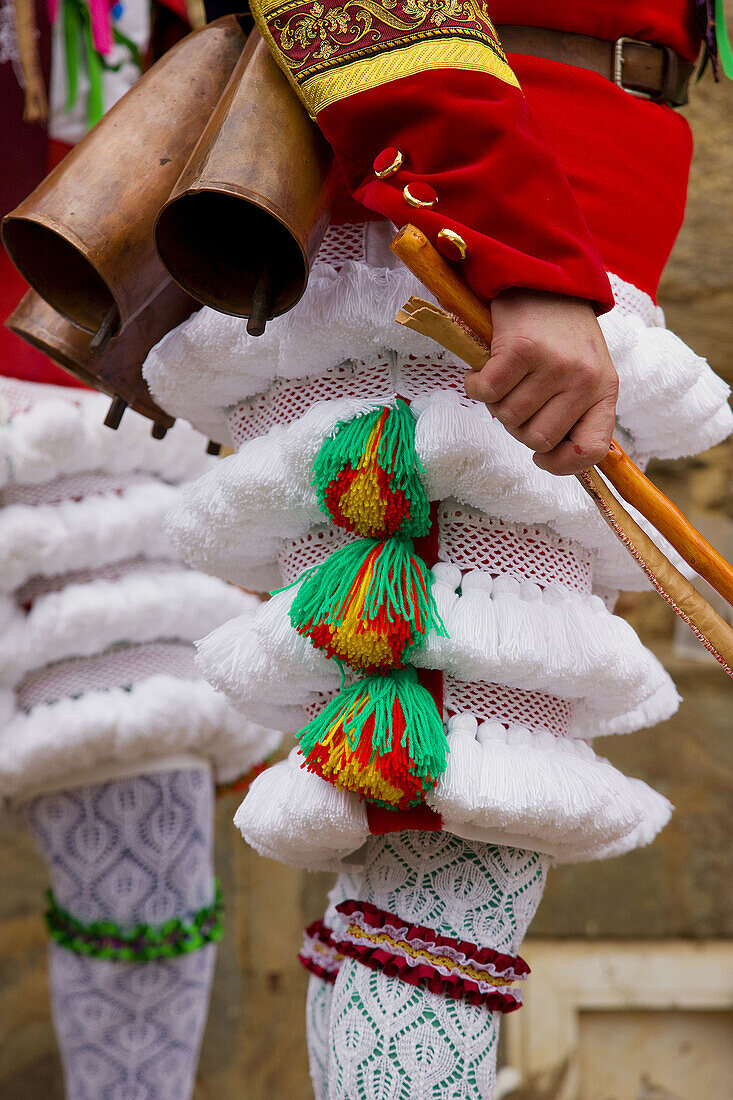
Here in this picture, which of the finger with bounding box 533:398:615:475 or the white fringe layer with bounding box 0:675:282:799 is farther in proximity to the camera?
the white fringe layer with bounding box 0:675:282:799

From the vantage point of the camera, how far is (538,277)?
0.60 meters

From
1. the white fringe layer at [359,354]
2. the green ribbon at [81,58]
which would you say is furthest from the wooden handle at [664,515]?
the green ribbon at [81,58]

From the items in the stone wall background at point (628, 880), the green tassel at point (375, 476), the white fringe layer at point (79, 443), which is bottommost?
the stone wall background at point (628, 880)

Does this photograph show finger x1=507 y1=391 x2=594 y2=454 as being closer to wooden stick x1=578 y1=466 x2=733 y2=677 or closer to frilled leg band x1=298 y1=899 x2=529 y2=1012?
wooden stick x1=578 y1=466 x2=733 y2=677

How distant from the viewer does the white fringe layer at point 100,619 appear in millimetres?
1105

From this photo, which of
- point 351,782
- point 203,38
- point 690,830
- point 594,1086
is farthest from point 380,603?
point 594,1086

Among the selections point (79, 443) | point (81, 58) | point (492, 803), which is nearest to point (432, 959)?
point (492, 803)

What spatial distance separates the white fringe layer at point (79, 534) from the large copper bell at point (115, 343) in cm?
21

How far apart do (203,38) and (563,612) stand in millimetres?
523

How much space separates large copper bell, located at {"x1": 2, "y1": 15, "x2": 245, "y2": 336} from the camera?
2.40 ft

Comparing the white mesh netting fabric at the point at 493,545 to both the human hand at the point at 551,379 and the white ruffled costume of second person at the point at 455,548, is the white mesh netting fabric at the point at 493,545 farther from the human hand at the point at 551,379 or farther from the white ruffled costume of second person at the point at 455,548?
the human hand at the point at 551,379

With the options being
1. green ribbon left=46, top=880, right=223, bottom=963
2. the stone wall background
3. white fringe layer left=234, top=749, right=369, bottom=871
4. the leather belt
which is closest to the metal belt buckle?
the leather belt

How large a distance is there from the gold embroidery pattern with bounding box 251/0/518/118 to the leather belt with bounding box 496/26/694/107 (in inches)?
3.7

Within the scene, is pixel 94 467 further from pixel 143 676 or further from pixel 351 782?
pixel 351 782
